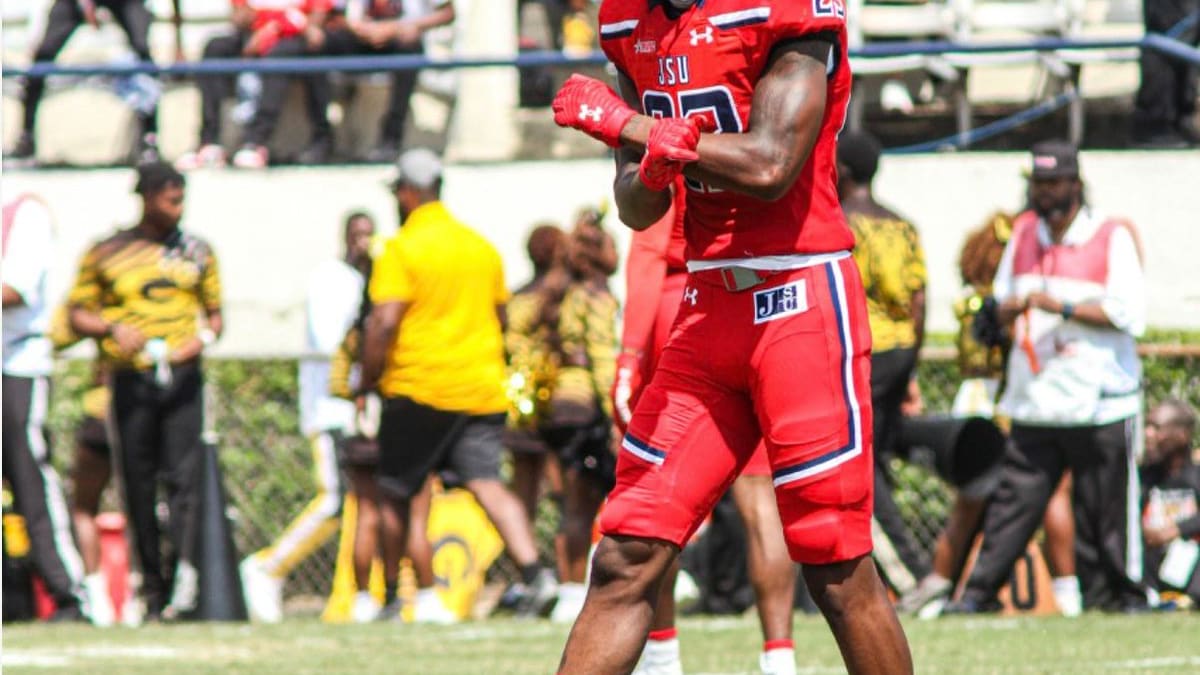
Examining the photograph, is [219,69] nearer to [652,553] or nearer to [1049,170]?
[1049,170]

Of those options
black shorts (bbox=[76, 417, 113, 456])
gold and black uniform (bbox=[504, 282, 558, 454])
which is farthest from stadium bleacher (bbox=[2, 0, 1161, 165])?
black shorts (bbox=[76, 417, 113, 456])

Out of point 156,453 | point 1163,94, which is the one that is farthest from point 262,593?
point 1163,94

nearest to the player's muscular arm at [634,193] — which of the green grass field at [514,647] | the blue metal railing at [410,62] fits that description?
the green grass field at [514,647]

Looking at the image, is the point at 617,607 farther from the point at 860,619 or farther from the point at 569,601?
the point at 569,601

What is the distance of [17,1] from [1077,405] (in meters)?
10.8

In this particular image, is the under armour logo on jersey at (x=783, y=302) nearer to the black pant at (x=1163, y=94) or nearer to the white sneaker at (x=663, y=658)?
the white sneaker at (x=663, y=658)

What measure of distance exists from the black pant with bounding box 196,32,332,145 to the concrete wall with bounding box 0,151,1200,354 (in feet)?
1.30

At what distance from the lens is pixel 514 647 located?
32.5ft

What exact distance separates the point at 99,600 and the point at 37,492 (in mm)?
693

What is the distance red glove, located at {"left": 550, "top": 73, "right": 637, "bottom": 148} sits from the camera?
5172 millimetres

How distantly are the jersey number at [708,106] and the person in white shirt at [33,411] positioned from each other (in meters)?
7.16

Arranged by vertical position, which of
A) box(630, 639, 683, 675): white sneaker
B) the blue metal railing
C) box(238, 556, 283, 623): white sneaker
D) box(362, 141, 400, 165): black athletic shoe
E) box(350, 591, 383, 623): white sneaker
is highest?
the blue metal railing

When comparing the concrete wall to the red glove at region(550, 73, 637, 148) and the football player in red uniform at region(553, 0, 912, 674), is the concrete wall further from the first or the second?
the red glove at region(550, 73, 637, 148)

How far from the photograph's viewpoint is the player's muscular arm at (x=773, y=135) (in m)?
5.16
